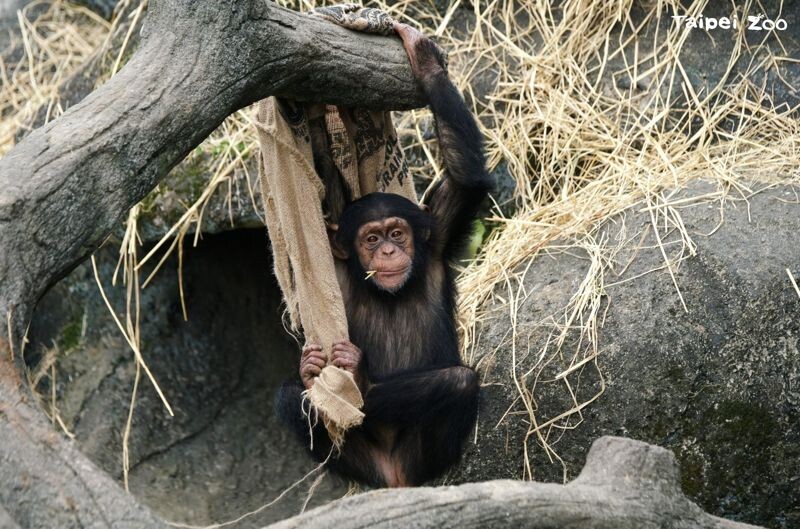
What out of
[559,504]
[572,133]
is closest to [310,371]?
[559,504]

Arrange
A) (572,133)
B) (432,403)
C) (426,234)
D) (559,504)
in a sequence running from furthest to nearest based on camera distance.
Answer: (572,133) < (426,234) < (432,403) < (559,504)

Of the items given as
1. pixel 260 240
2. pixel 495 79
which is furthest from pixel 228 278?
pixel 495 79

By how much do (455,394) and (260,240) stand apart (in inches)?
131

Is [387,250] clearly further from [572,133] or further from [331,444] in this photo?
[572,133]

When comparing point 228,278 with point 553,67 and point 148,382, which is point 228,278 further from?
point 553,67

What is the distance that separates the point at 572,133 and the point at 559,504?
3508 mm

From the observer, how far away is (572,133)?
18.7 feet

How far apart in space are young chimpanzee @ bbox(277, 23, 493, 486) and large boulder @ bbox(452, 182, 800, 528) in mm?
547

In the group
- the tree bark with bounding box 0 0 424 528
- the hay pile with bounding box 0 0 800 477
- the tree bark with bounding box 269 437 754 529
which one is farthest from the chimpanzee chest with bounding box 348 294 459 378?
the tree bark with bounding box 269 437 754 529

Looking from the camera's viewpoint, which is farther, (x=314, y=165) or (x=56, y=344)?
(x=56, y=344)

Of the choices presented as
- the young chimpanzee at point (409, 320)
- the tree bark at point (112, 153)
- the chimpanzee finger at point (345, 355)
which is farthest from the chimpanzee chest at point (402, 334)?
the tree bark at point (112, 153)

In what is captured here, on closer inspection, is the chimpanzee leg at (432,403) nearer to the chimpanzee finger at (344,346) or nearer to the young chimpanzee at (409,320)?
the young chimpanzee at (409,320)

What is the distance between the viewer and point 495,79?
6074mm

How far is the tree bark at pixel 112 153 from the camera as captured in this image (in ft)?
7.17
